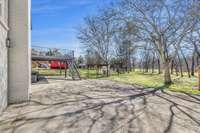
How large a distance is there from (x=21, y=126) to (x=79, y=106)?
2379 mm

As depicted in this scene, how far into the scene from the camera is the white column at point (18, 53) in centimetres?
709

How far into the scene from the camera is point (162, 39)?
49.3 ft

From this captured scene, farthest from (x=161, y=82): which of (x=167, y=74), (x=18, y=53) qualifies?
(x=18, y=53)

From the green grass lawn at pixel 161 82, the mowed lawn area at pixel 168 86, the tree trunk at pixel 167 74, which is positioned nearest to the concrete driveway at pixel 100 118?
the mowed lawn area at pixel 168 86

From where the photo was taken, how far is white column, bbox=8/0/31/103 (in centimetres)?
709

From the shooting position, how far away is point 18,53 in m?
7.23

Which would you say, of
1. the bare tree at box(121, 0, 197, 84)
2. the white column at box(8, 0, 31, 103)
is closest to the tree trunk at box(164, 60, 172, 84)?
the bare tree at box(121, 0, 197, 84)

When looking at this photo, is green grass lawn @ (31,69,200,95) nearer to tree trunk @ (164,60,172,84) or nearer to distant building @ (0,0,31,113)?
tree trunk @ (164,60,172,84)

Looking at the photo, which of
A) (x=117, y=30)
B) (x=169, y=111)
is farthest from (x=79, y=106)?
(x=117, y=30)

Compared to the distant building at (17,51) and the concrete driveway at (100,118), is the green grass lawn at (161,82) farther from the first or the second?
the distant building at (17,51)

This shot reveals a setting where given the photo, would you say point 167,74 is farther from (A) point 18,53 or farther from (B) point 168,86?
(A) point 18,53

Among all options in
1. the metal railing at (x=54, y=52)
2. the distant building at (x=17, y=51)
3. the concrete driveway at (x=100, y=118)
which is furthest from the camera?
the metal railing at (x=54, y=52)

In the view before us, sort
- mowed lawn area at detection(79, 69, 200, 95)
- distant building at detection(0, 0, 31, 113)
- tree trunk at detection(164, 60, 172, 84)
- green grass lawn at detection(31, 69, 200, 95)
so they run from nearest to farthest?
distant building at detection(0, 0, 31, 113) < mowed lawn area at detection(79, 69, 200, 95) < green grass lawn at detection(31, 69, 200, 95) < tree trunk at detection(164, 60, 172, 84)

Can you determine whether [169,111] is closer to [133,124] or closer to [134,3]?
[133,124]
